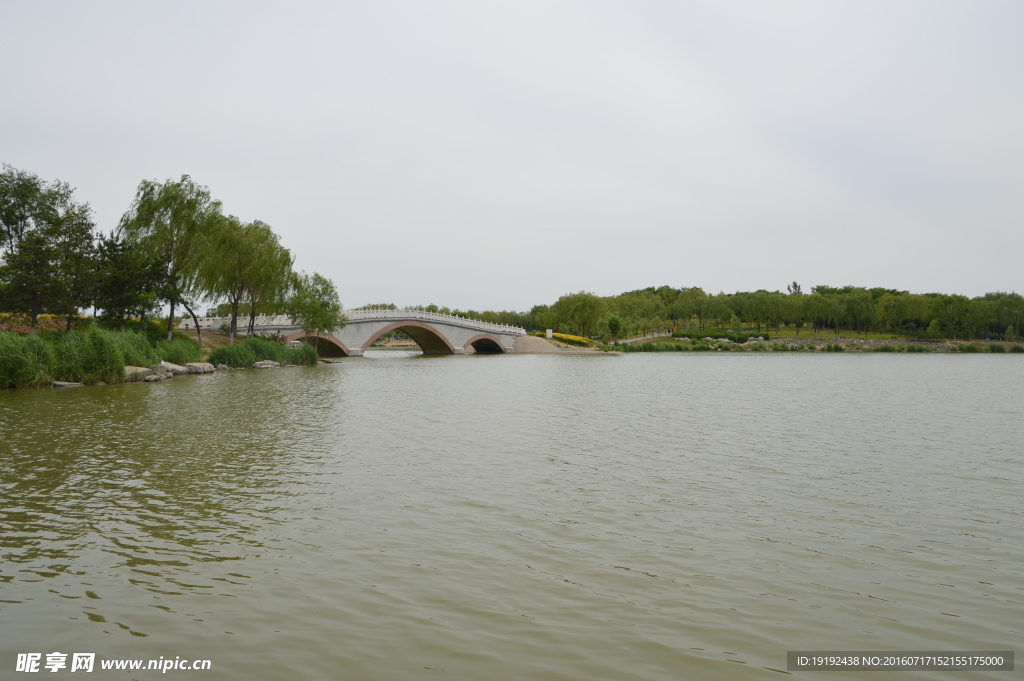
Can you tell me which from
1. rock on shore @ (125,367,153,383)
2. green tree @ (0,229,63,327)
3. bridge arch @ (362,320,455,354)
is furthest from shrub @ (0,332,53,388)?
bridge arch @ (362,320,455,354)

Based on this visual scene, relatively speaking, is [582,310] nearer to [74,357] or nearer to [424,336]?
[424,336]

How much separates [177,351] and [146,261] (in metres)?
4.84

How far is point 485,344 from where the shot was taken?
78938mm

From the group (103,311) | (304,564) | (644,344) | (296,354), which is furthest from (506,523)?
(644,344)

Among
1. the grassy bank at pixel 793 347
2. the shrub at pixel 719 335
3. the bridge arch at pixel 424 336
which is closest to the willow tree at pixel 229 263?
the bridge arch at pixel 424 336

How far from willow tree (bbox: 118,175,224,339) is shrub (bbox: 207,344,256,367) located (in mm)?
3413

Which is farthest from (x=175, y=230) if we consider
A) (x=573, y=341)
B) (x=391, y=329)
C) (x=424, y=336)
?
(x=573, y=341)

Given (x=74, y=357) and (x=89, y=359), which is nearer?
(x=74, y=357)

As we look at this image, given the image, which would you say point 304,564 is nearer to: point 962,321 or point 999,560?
point 999,560

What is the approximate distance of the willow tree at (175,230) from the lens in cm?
3775

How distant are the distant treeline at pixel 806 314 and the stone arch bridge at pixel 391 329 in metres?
13.2

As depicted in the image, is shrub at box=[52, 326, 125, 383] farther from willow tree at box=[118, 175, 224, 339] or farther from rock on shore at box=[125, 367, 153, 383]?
willow tree at box=[118, 175, 224, 339]

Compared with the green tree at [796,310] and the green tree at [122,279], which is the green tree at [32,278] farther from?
the green tree at [796,310]

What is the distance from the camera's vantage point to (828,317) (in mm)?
96875
